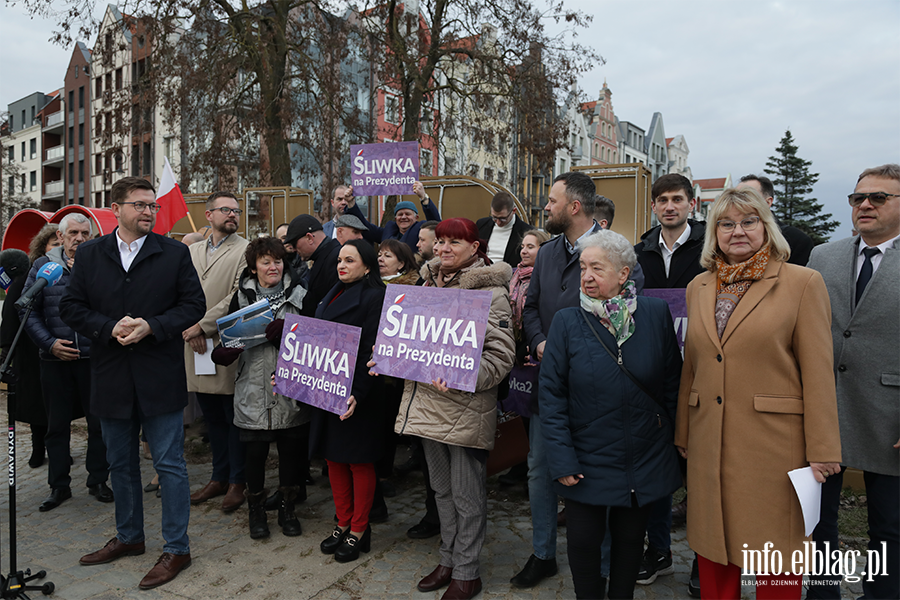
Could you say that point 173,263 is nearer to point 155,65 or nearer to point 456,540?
point 456,540

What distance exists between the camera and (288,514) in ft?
15.3

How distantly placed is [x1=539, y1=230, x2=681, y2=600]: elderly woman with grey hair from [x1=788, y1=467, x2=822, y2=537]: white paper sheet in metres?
0.57

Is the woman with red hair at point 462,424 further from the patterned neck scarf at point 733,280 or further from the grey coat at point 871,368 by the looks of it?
the grey coat at point 871,368

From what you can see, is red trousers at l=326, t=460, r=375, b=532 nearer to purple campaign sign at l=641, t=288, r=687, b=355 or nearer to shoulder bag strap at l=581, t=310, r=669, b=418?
shoulder bag strap at l=581, t=310, r=669, b=418

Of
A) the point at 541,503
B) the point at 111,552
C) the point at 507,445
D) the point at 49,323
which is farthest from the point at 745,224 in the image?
the point at 49,323

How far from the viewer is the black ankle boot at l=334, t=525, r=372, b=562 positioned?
4.16 meters

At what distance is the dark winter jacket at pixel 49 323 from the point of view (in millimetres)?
5230

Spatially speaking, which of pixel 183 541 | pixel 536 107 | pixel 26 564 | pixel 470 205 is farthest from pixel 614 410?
pixel 536 107

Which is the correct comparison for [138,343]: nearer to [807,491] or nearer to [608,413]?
[608,413]

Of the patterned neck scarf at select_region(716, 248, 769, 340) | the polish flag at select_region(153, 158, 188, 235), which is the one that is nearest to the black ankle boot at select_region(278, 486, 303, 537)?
the patterned neck scarf at select_region(716, 248, 769, 340)

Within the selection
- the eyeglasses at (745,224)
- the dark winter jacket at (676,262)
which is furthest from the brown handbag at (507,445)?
the eyeglasses at (745,224)

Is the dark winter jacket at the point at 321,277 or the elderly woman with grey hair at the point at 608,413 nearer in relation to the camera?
the elderly woman with grey hair at the point at 608,413

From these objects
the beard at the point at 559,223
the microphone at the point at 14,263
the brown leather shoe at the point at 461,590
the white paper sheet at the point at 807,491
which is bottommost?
the brown leather shoe at the point at 461,590

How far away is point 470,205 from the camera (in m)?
11.0
